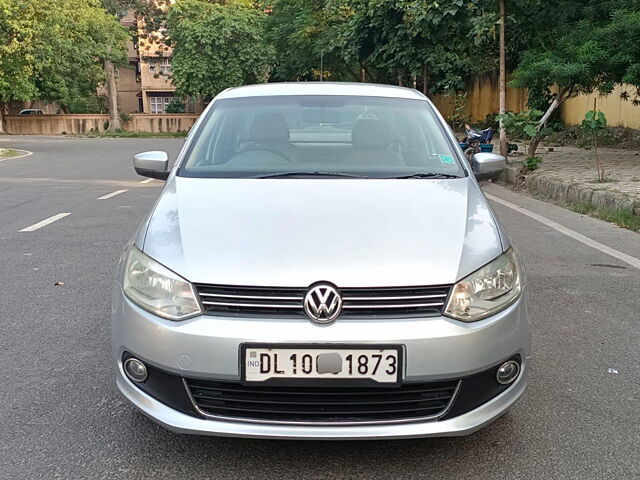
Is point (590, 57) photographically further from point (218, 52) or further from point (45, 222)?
point (218, 52)

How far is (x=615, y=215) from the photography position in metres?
8.27

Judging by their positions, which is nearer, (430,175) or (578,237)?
(430,175)

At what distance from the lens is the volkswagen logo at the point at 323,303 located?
94.7 inches

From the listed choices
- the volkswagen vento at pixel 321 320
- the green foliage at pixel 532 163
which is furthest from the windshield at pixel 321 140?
the green foliage at pixel 532 163

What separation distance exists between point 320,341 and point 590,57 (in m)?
9.84

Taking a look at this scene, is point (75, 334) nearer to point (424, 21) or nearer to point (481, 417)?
point (481, 417)

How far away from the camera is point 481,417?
2525mm

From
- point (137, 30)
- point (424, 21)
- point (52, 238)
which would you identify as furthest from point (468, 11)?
point (137, 30)

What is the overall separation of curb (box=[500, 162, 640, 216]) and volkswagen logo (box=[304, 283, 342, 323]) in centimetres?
A: 663

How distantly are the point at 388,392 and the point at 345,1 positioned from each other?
25.7m

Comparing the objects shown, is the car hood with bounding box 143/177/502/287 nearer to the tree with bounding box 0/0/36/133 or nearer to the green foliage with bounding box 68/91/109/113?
the tree with bounding box 0/0/36/133

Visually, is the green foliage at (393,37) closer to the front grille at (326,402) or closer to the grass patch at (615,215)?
the grass patch at (615,215)

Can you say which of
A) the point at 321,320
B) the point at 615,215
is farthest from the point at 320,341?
the point at 615,215

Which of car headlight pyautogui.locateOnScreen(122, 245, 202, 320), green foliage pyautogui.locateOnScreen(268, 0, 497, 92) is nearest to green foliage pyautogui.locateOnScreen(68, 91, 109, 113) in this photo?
green foliage pyautogui.locateOnScreen(268, 0, 497, 92)
